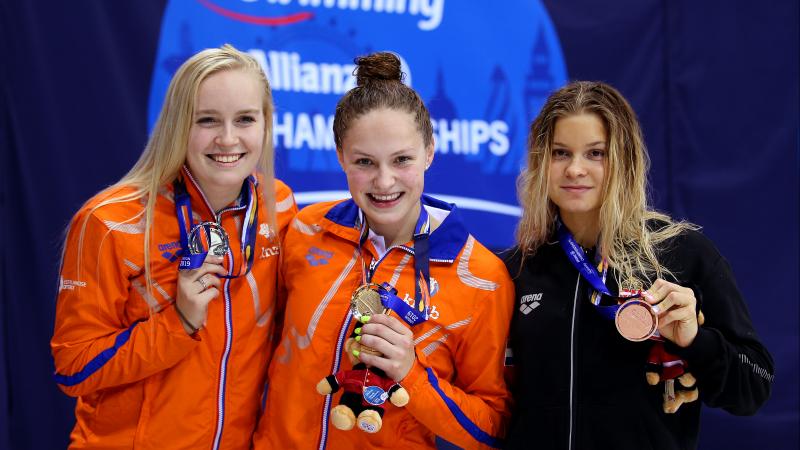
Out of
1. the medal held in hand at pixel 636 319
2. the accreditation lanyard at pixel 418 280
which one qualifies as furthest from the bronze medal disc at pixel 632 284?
the accreditation lanyard at pixel 418 280

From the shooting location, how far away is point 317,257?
2.17 m

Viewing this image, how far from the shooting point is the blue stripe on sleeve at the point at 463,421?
1.99m

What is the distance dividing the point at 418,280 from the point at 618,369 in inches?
22.1

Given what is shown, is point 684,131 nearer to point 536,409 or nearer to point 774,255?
point 774,255

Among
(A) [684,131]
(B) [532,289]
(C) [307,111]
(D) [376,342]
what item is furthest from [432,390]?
(A) [684,131]

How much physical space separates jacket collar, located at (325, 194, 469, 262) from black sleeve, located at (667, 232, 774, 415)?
1.90ft

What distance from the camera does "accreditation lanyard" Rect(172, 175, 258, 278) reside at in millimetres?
2006

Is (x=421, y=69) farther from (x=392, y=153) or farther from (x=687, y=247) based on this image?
(x=687, y=247)

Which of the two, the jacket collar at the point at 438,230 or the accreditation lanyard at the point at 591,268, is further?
the jacket collar at the point at 438,230

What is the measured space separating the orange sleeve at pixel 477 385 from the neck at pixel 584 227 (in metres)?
0.24

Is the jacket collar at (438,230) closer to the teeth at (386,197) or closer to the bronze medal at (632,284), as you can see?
the teeth at (386,197)

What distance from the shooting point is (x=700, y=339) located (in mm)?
1888

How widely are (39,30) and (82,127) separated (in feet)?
1.33

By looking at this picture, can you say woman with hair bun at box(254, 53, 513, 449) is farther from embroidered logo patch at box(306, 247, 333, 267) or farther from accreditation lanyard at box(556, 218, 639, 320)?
accreditation lanyard at box(556, 218, 639, 320)
